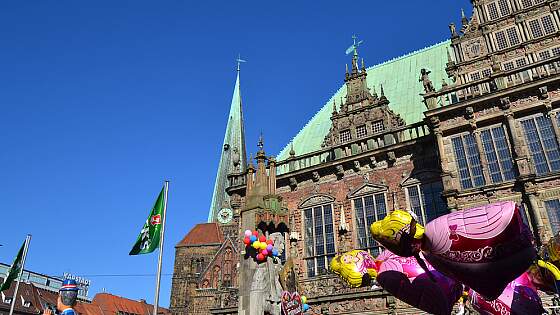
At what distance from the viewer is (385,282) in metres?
8.29

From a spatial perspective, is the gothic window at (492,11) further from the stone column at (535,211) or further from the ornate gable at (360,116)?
the stone column at (535,211)

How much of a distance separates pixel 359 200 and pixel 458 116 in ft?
19.7

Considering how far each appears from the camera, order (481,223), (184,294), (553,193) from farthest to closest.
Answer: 1. (184,294)
2. (553,193)
3. (481,223)

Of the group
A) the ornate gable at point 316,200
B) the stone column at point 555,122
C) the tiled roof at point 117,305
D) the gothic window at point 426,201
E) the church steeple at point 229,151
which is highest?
the church steeple at point 229,151

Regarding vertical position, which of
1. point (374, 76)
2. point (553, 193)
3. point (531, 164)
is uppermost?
point (374, 76)

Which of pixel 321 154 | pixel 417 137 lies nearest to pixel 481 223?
pixel 417 137

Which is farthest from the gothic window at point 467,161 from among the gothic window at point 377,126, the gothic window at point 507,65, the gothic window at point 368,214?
the gothic window at point 507,65

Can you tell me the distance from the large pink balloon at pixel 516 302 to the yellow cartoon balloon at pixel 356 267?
2391 mm

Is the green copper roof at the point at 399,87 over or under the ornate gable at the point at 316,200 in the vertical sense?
over

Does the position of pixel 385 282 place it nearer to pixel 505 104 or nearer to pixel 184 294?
pixel 505 104

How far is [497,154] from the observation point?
1591cm

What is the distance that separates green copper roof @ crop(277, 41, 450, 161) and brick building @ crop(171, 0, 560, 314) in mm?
100

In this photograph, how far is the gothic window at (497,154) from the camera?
15.5 metres

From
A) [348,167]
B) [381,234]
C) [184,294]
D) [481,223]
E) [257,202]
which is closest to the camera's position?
[481,223]
